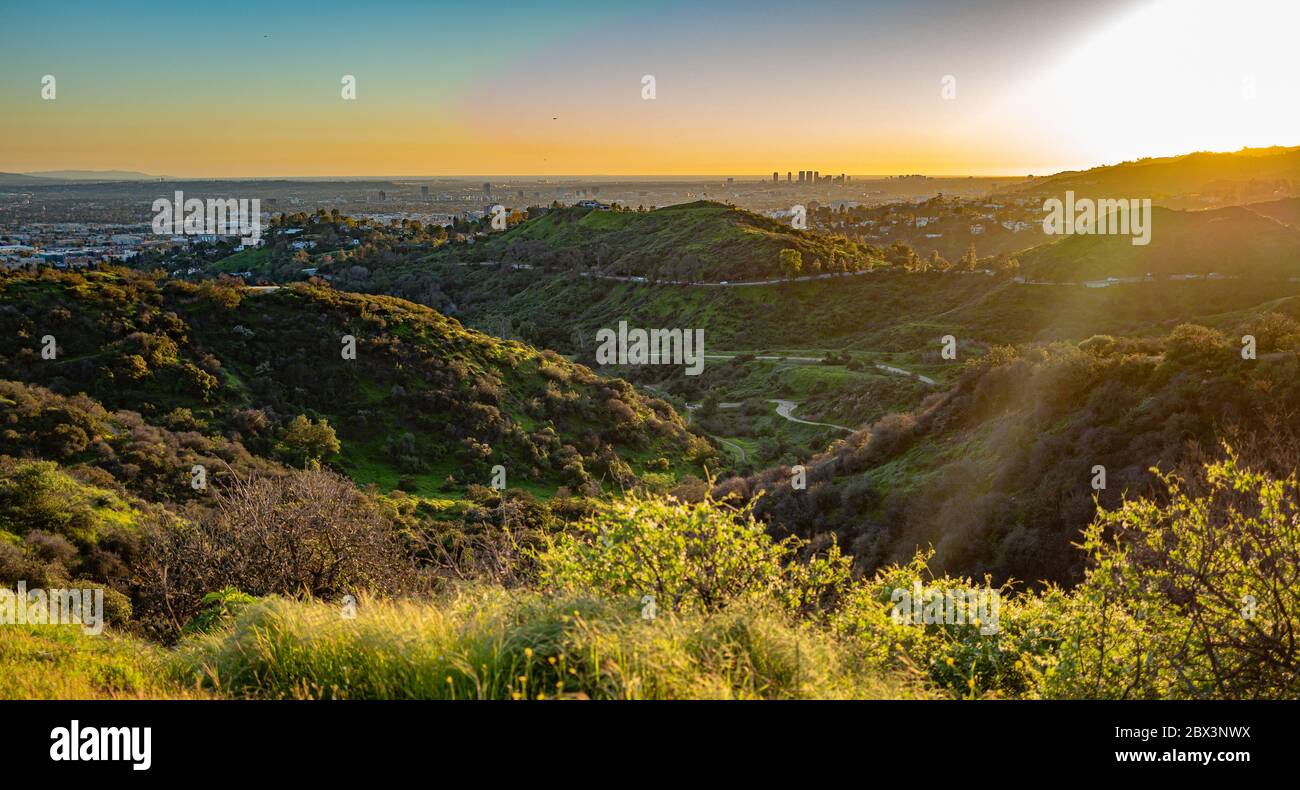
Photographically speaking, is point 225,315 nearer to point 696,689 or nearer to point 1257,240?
point 696,689

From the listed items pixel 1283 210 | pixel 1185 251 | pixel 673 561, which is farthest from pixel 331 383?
pixel 1283 210

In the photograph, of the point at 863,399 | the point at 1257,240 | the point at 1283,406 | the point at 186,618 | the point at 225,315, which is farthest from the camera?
the point at 1257,240

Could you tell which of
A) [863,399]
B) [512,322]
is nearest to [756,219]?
[512,322]

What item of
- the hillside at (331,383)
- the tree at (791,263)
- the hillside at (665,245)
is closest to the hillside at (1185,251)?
the hillside at (665,245)

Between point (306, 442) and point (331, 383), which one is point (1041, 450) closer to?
point (306, 442)

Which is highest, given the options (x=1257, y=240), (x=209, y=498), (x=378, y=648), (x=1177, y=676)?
(x=1257, y=240)

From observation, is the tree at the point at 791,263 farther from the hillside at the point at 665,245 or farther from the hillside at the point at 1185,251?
the hillside at the point at 1185,251

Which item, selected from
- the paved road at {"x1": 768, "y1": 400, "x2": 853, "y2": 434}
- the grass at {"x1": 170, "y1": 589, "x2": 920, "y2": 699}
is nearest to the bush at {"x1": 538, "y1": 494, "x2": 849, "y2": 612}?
the grass at {"x1": 170, "y1": 589, "x2": 920, "y2": 699}
